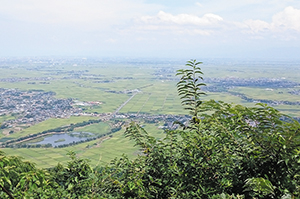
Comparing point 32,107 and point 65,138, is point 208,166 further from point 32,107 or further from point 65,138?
point 32,107

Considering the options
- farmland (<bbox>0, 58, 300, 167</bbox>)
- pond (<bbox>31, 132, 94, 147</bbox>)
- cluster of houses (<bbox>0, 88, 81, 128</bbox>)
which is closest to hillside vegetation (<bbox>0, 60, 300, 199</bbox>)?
farmland (<bbox>0, 58, 300, 167</bbox>)

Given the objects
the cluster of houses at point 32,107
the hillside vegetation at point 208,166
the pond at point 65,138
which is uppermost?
the hillside vegetation at point 208,166

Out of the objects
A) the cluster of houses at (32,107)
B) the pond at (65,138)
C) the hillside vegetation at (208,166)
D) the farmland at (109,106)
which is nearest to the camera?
the hillside vegetation at (208,166)

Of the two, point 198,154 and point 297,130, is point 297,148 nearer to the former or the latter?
point 297,130

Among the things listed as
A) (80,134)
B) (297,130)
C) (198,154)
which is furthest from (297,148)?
(80,134)

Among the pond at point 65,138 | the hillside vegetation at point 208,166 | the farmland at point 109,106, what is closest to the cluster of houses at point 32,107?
the farmland at point 109,106

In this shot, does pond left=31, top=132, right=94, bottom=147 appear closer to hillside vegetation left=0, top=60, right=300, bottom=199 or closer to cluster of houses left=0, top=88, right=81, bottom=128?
cluster of houses left=0, top=88, right=81, bottom=128

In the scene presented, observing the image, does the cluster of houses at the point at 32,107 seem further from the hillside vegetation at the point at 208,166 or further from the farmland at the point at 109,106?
the hillside vegetation at the point at 208,166
